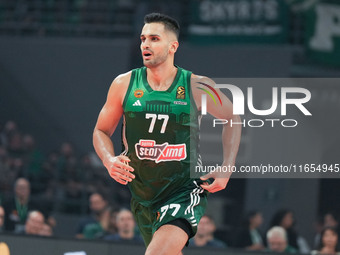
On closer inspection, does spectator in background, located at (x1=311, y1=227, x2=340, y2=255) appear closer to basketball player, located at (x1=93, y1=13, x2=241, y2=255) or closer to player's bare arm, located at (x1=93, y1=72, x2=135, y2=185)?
basketball player, located at (x1=93, y1=13, x2=241, y2=255)

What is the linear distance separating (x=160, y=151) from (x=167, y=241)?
716mm

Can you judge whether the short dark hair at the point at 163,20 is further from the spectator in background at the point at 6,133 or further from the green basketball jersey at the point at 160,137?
the spectator in background at the point at 6,133

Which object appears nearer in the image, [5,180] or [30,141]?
[5,180]

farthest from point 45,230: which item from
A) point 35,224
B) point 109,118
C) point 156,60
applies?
point 156,60

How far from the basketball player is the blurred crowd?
3060mm

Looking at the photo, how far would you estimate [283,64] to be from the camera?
53.4ft

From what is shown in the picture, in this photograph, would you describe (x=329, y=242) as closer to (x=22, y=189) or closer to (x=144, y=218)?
(x=144, y=218)

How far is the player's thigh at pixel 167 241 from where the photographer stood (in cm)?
515

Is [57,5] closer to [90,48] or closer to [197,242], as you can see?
[90,48]

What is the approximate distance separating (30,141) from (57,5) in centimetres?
426

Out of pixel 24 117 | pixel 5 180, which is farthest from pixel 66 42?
pixel 5 180

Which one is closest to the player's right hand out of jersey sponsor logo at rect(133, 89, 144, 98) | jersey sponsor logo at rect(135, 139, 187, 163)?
jersey sponsor logo at rect(135, 139, 187, 163)

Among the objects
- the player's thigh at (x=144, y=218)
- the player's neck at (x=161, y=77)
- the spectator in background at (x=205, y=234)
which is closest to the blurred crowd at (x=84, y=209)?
the spectator in background at (x=205, y=234)

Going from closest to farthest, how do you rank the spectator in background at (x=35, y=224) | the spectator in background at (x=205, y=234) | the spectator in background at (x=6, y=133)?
the spectator in background at (x=205, y=234) → the spectator in background at (x=35, y=224) → the spectator in background at (x=6, y=133)
